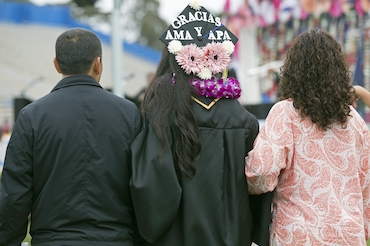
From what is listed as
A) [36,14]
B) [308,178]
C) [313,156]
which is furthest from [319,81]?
[36,14]

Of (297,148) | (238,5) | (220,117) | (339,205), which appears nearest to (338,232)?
(339,205)

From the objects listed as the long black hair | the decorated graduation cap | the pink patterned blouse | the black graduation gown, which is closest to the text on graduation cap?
the decorated graduation cap

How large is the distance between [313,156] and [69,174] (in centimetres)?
128

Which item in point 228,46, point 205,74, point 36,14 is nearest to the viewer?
point 205,74

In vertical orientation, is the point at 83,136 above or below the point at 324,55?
below

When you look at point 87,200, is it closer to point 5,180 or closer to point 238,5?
point 5,180

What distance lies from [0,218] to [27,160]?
0.33 metres

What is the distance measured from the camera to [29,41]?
32500 mm

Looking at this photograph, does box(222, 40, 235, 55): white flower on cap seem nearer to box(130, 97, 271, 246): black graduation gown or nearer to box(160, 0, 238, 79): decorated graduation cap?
box(160, 0, 238, 79): decorated graduation cap

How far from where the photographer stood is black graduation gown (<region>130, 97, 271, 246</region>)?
10.8ft

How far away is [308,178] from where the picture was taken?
338cm

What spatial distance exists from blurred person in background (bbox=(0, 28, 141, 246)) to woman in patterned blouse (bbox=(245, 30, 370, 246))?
0.73m

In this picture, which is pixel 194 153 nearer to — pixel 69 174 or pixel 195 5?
pixel 69 174

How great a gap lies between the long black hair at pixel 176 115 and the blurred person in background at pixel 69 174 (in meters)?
0.17
